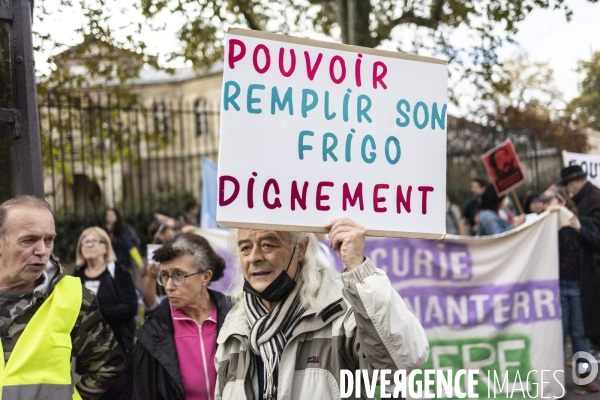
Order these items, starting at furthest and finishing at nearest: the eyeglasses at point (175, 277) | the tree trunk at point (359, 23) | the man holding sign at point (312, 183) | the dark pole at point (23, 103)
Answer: the tree trunk at point (359, 23), the eyeglasses at point (175, 277), the dark pole at point (23, 103), the man holding sign at point (312, 183)

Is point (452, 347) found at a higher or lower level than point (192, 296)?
lower

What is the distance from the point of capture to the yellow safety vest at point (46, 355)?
259cm

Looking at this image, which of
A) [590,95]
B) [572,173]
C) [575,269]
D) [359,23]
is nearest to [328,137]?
[575,269]

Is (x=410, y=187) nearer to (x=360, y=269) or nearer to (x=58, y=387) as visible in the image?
(x=360, y=269)

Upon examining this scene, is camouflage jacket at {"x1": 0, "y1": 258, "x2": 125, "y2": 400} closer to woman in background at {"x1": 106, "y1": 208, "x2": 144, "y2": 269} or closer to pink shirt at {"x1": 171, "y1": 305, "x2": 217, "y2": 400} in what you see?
pink shirt at {"x1": 171, "y1": 305, "x2": 217, "y2": 400}

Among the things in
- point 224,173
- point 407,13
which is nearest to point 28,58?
point 224,173

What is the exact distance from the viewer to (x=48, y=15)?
5977 mm

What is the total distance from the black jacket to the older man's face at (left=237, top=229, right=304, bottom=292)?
0.90m

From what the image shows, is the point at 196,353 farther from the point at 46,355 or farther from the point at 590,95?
the point at 590,95

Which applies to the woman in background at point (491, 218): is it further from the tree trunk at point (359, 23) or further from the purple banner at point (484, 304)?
the tree trunk at point (359, 23)

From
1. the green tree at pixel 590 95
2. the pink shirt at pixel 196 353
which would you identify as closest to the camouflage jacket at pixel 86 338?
the pink shirt at pixel 196 353

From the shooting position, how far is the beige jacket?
2.21 m

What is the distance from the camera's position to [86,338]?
292 centimetres

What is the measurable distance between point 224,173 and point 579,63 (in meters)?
7.04
